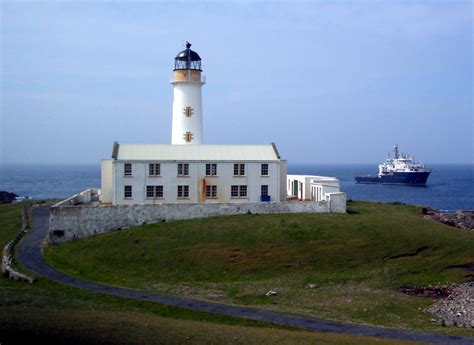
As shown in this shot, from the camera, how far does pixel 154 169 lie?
3922 cm

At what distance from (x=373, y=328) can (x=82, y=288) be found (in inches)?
494

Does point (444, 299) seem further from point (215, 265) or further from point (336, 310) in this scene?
point (215, 265)

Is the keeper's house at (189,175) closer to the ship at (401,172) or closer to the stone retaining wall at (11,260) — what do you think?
the stone retaining wall at (11,260)

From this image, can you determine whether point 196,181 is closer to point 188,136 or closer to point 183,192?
point 183,192

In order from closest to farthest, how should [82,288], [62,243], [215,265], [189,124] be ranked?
[82,288]
[215,265]
[62,243]
[189,124]

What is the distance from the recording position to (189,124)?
A: 46.1 metres

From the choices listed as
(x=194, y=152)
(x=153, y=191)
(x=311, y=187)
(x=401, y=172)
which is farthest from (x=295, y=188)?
(x=401, y=172)

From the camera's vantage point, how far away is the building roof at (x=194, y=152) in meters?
39.7

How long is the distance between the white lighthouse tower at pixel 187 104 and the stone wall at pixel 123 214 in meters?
9.99

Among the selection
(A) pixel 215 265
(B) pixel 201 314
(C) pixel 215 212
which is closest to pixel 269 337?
(B) pixel 201 314

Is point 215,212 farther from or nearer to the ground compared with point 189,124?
nearer to the ground

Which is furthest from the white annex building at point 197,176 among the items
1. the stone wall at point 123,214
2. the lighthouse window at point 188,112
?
the lighthouse window at point 188,112

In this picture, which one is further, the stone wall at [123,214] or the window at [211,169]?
the window at [211,169]

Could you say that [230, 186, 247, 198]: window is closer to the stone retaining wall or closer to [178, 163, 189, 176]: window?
[178, 163, 189, 176]: window
